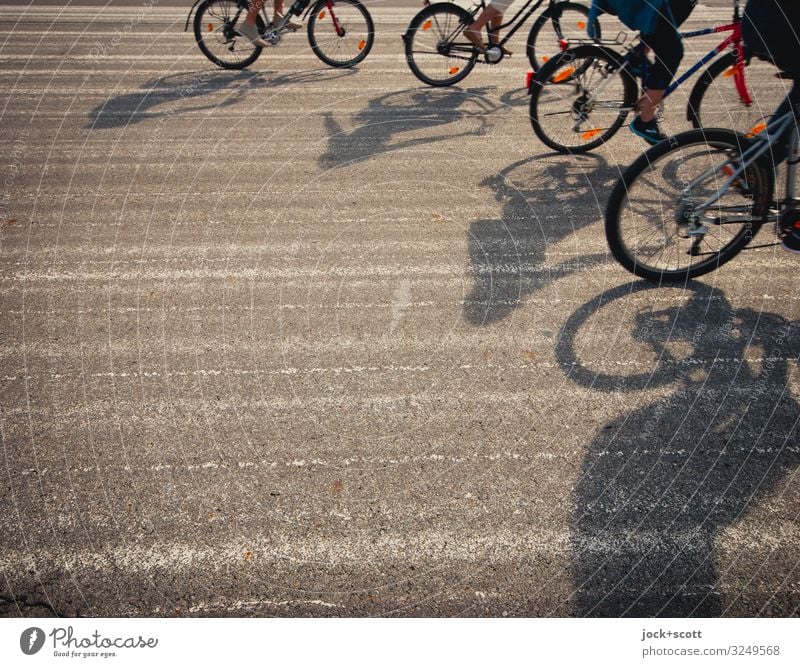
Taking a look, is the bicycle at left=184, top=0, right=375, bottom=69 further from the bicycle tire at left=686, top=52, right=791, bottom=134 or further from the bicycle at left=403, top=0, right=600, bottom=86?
the bicycle tire at left=686, top=52, right=791, bottom=134

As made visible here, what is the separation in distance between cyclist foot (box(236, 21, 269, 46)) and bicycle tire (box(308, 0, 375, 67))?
0.60 metres

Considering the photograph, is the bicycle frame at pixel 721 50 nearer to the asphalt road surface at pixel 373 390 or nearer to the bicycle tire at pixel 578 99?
the bicycle tire at pixel 578 99

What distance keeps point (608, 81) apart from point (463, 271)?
239cm

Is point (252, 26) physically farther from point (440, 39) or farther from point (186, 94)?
point (440, 39)

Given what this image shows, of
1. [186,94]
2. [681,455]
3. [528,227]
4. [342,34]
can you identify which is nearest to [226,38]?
[186,94]

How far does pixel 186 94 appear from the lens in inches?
284

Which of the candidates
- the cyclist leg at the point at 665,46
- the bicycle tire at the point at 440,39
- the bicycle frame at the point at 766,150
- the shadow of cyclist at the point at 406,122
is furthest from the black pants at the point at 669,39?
the bicycle tire at the point at 440,39

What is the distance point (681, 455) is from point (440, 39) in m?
5.72

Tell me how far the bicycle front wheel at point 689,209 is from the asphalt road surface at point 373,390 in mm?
202

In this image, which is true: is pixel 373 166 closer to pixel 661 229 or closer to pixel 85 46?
Answer: pixel 661 229

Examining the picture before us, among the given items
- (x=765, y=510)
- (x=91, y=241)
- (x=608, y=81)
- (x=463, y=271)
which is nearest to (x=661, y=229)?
(x=463, y=271)

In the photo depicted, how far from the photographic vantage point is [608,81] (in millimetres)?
5598

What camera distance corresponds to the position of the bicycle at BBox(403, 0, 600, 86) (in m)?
7.22

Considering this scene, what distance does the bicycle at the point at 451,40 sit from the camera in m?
7.22
